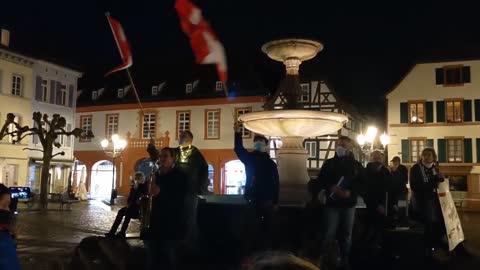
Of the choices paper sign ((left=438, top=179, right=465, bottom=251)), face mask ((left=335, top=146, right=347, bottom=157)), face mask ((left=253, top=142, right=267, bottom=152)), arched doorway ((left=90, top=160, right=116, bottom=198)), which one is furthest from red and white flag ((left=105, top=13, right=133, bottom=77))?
arched doorway ((left=90, top=160, right=116, bottom=198))

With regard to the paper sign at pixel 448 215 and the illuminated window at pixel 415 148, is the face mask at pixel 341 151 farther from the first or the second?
the illuminated window at pixel 415 148

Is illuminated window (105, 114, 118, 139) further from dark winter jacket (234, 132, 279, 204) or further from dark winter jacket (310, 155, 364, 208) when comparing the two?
dark winter jacket (310, 155, 364, 208)

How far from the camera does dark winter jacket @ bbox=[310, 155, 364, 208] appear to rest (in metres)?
7.18

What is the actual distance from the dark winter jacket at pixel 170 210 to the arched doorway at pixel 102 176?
39.4 meters

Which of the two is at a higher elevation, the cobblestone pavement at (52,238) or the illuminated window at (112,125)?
the illuminated window at (112,125)

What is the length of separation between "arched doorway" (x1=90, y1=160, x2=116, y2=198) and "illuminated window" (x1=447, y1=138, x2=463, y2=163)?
26381 millimetres

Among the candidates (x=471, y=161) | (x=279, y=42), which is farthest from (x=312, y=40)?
(x=471, y=161)

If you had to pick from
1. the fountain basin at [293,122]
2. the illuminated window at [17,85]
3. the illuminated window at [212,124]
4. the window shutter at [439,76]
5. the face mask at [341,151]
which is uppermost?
the window shutter at [439,76]

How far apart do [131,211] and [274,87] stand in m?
33.2

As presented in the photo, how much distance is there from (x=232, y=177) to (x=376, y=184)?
30600 mm

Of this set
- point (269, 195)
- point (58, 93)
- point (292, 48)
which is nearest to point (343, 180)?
point (269, 195)

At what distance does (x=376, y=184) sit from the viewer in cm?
906

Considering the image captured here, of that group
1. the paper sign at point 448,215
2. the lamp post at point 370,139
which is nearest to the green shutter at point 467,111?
the lamp post at point 370,139

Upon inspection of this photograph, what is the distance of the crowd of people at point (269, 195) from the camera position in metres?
6.16
